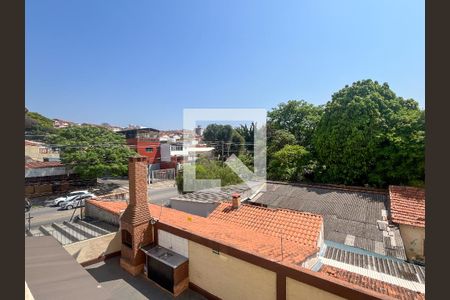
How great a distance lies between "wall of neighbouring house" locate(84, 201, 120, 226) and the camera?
10.0 meters

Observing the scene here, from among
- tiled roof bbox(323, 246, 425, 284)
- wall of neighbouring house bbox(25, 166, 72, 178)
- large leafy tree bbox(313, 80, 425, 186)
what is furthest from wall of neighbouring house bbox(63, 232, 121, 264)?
wall of neighbouring house bbox(25, 166, 72, 178)

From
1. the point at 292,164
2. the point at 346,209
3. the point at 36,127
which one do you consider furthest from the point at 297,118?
the point at 36,127

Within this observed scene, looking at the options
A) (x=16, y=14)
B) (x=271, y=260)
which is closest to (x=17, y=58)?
(x=16, y=14)

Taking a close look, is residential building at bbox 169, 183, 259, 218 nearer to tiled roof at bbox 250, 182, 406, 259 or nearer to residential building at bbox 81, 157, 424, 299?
tiled roof at bbox 250, 182, 406, 259

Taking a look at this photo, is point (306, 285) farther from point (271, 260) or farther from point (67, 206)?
point (67, 206)

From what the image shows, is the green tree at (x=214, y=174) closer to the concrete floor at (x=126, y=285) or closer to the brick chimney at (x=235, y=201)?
the brick chimney at (x=235, y=201)

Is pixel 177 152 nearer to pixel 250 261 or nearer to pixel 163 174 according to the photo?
pixel 163 174

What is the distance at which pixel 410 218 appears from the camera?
9641mm

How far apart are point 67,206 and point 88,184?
6844mm

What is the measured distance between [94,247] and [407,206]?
13172mm

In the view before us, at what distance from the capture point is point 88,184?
25.2m

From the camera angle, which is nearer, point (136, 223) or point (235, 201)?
point (136, 223)

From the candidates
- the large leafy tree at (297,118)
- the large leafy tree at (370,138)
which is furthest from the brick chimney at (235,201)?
the large leafy tree at (297,118)

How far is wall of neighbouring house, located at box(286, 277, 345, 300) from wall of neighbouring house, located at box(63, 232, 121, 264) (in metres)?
6.83
